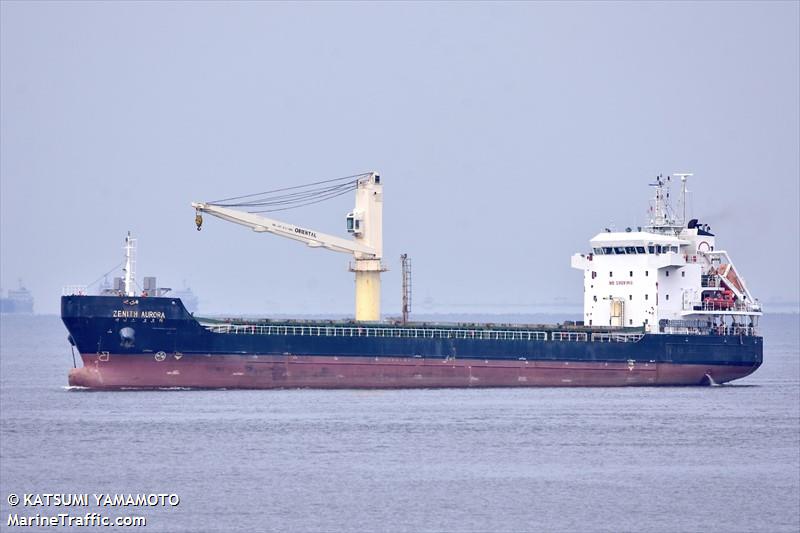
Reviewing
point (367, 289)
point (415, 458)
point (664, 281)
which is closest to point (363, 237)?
point (367, 289)

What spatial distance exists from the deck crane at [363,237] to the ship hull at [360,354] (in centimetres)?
362

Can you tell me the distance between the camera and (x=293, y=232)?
2549 inches

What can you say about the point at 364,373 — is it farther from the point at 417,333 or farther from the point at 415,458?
the point at 415,458

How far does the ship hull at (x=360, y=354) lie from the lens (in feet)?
185

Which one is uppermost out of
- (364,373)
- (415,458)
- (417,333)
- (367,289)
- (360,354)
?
(367,289)

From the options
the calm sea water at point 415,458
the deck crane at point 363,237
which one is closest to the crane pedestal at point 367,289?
the deck crane at point 363,237

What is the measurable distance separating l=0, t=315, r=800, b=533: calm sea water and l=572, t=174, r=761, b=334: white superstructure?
16.9 feet

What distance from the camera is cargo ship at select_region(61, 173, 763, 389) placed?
56750 millimetres

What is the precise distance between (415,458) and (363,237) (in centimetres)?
2387

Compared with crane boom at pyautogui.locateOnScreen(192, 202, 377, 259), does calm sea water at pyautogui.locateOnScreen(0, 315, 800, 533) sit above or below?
below

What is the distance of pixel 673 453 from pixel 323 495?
494 inches

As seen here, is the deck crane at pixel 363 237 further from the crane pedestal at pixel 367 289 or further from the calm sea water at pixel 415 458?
the calm sea water at pixel 415 458

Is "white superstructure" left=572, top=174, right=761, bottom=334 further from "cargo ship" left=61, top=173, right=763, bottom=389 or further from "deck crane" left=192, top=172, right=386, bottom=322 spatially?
"deck crane" left=192, top=172, right=386, bottom=322

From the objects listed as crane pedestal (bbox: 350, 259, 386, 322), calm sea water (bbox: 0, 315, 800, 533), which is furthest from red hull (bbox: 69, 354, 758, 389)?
crane pedestal (bbox: 350, 259, 386, 322)
